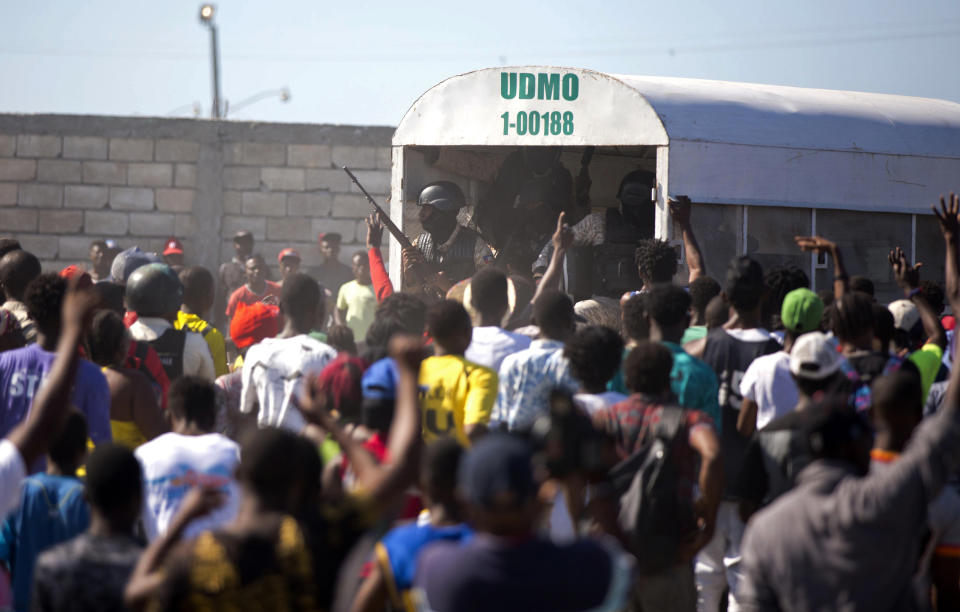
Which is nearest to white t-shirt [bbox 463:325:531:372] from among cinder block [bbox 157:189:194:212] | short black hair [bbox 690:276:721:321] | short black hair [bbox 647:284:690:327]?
short black hair [bbox 647:284:690:327]

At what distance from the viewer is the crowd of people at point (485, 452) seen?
8.73ft

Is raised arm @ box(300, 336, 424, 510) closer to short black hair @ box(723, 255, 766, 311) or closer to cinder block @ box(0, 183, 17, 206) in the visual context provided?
short black hair @ box(723, 255, 766, 311)

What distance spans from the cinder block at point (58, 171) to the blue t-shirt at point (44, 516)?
1135 cm

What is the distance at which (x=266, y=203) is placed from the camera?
47.5ft

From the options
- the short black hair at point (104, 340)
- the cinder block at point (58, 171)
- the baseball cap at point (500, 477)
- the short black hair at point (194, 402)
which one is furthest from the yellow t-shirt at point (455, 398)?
the cinder block at point (58, 171)

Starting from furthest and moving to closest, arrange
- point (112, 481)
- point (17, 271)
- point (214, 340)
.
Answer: point (214, 340) < point (17, 271) < point (112, 481)

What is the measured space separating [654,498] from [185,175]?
11.4 m

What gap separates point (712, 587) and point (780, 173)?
348 centimetres

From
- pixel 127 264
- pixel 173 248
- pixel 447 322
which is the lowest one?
pixel 447 322

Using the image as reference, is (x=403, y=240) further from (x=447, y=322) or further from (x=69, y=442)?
(x=69, y=442)

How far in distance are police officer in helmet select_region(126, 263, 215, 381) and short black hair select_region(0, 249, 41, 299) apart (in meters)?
0.63

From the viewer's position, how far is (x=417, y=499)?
13.1ft

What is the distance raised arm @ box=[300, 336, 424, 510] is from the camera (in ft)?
9.89

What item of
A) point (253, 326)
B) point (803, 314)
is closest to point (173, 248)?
point (253, 326)
